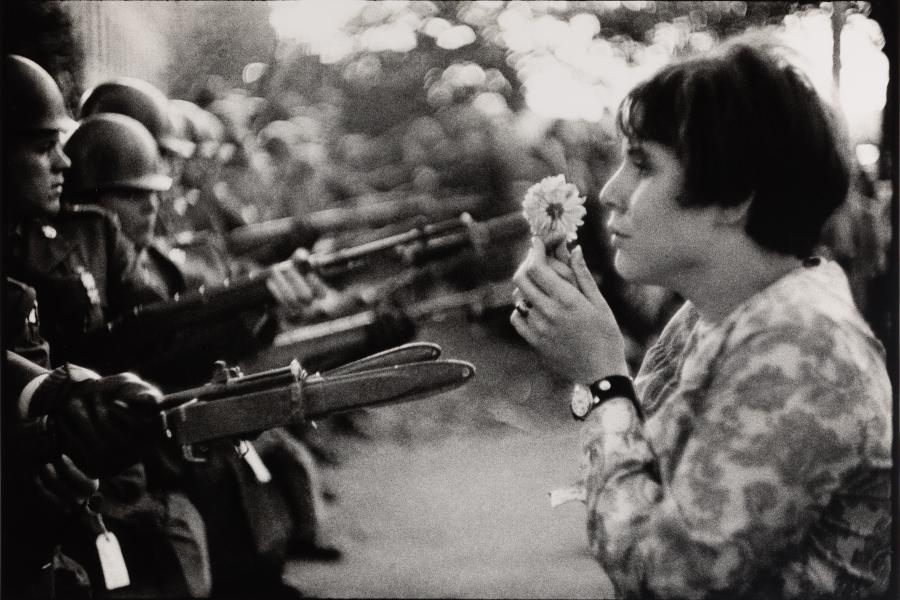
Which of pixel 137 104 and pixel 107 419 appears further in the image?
pixel 137 104

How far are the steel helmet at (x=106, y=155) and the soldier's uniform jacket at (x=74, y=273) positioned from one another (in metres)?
0.06

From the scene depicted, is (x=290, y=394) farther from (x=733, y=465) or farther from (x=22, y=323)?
(x=733, y=465)

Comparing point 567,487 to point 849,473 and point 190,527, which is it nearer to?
point 849,473

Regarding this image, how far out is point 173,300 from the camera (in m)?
2.10

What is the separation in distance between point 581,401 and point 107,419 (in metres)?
0.93

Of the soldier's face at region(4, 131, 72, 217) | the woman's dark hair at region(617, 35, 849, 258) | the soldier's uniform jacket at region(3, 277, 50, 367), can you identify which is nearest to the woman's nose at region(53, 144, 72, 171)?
the soldier's face at region(4, 131, 72, 217)

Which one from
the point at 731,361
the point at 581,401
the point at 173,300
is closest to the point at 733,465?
the point at 731,361

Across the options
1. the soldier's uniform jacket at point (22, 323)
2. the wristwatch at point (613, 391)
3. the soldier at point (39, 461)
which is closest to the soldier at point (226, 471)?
the soldier at point (39, 461)

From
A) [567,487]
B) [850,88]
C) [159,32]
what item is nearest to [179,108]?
[159,32]

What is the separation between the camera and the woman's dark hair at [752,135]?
1765 mm

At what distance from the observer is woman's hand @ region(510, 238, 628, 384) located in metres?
1.81

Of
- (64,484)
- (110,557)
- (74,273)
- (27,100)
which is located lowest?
(110,557)

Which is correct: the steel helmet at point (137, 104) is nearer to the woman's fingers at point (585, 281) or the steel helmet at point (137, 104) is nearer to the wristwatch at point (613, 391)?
the woman's fingers at point (585, 281)

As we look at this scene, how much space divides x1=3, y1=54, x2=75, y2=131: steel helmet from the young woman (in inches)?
41.1
